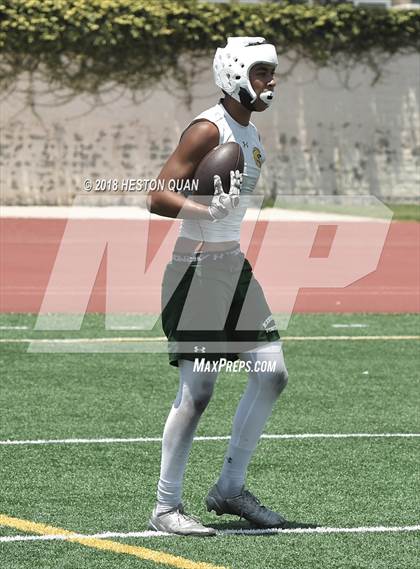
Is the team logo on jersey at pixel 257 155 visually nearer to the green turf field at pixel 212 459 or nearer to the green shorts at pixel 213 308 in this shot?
the green shorts at pixel 213 308

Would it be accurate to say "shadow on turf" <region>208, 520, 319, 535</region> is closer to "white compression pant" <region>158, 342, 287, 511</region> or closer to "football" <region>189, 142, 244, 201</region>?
"white compression pant" <region>158, 342, 287, 511</region>

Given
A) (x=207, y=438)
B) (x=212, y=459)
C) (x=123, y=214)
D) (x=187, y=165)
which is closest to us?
(x=187, y=165)

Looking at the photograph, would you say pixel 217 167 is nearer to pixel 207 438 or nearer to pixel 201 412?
pixel 201 412

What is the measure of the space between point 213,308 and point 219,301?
43 mm

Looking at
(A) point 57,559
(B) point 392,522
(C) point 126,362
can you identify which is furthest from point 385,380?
(A) point 57,559

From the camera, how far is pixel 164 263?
1994 cm

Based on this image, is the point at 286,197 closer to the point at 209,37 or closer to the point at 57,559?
the point at 209,37

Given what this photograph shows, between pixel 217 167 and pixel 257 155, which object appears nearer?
pixel 217 167

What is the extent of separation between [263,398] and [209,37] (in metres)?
22.3

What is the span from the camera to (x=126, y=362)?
11258 mm

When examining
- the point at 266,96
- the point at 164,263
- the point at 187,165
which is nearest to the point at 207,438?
the point at 187,165

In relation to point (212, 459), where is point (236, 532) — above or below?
above

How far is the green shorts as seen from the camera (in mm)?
5961
